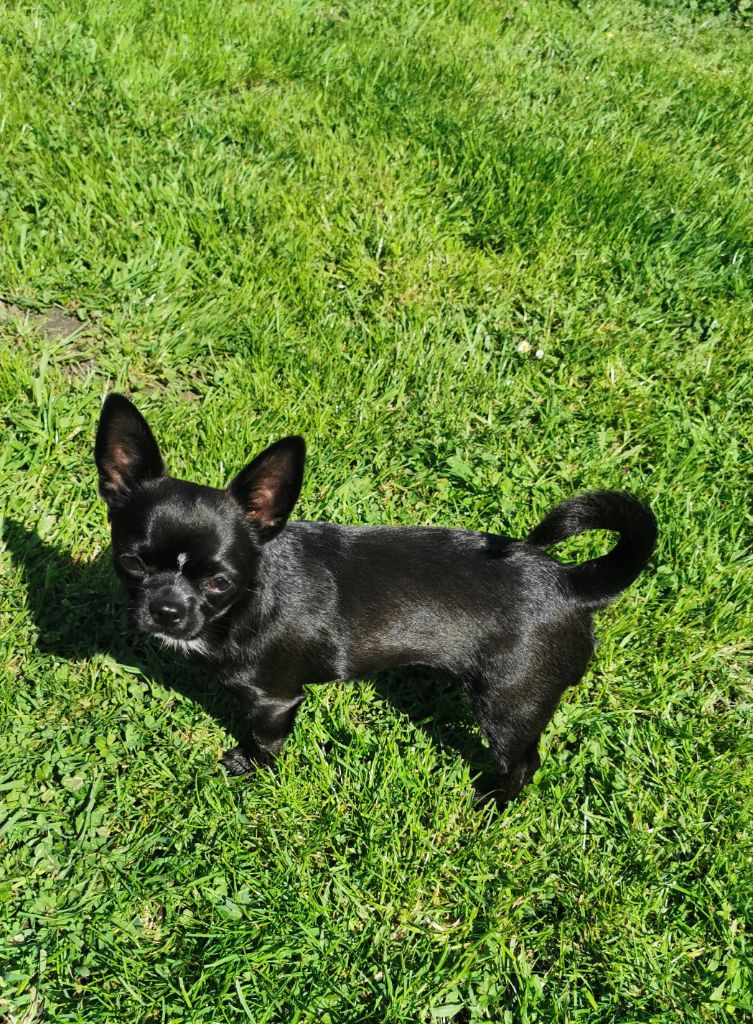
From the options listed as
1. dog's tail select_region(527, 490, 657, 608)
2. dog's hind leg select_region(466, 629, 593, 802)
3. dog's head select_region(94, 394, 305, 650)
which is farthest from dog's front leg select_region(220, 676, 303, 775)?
dog's tail select_region(527, 490, 657, 608)

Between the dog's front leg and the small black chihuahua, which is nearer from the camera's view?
the small black chihuahua

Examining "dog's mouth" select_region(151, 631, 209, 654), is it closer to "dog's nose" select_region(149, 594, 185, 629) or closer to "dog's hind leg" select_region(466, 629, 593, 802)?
"dog's nose" select_region(149, 594, 185, 629)

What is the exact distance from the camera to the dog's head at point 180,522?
254 centimetres

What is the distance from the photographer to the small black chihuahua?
8.46 feet

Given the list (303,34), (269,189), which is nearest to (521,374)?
(269,189)

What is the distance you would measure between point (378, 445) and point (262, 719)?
4.83 ft

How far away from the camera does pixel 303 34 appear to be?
5469 millimetres

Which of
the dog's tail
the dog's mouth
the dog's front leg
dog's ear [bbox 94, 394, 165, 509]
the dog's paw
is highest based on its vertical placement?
the dog's tail

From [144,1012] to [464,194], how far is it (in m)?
4.15

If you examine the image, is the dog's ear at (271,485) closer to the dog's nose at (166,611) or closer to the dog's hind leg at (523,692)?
the dog's nose at (166,611)

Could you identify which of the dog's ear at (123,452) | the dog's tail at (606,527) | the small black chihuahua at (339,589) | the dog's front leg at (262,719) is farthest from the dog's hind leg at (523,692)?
the dog's ear at (123,452)

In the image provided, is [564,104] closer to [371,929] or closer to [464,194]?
[464,194]

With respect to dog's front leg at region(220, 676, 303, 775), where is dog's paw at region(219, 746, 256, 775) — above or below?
below

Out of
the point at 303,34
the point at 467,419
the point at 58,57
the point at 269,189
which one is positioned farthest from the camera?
the point at 303,34
